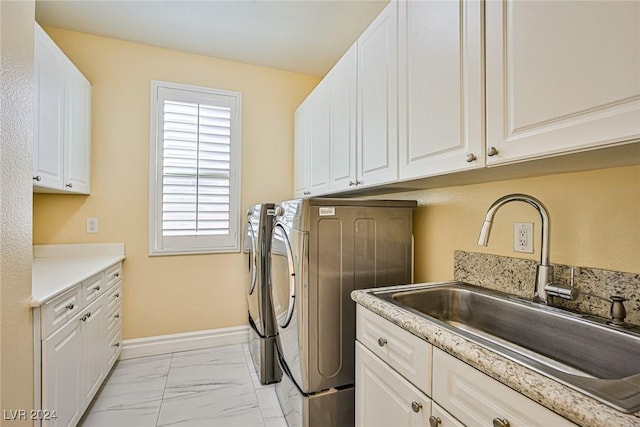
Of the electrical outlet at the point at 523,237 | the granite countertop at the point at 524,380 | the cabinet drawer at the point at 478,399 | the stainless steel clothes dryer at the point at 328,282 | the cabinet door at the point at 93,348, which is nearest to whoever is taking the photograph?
the granite countertop at the point at 524,380

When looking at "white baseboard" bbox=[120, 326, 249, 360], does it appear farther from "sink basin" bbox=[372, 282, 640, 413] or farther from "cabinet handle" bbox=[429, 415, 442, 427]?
"cabinet handle" bbox=[429, 415, 442, 427]

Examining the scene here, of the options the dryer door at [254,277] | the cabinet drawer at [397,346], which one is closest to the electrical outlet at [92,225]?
the dryer door at [254,277]

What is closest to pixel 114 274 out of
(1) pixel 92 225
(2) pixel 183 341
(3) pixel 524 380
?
(1) pixel 92 225

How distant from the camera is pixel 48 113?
188 cm

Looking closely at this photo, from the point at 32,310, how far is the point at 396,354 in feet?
4.82

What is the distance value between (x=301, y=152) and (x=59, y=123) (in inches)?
67.7

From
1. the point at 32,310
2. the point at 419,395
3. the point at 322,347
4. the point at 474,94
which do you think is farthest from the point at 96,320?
the point at 474,94

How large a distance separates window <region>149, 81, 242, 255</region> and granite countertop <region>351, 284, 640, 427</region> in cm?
219

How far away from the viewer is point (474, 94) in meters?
1.02

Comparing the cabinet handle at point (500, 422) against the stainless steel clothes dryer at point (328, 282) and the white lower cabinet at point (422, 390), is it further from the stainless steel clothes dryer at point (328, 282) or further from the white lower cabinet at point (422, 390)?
the stainless steel clothes dryer at point (328, 282)

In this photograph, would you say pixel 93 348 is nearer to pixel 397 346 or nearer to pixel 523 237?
pixel 397 346

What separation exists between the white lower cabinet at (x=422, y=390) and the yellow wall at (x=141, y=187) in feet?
6.22

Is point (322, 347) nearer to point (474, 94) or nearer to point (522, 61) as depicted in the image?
point (474, 94)

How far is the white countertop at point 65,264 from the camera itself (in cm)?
143
